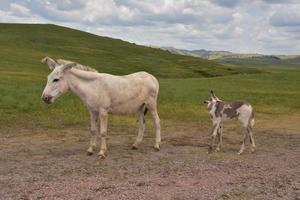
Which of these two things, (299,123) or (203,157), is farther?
(299,123)

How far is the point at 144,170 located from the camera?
13109 millimetres

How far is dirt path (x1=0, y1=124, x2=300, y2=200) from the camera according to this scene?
35.6 feet

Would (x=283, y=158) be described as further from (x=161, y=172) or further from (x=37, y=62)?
(x=37, y=62)

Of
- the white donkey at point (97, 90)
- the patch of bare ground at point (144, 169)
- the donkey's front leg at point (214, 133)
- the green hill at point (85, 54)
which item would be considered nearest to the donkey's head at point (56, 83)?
the white donkey at point (97, 90)

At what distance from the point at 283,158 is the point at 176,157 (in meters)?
3.77

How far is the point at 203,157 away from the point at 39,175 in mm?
5796

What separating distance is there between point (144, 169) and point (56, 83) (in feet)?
14.6

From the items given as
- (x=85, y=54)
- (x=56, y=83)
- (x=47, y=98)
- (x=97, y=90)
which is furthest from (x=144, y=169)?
(x=85, y=54)

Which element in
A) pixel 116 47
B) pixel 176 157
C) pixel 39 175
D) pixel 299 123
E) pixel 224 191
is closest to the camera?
pixel 224 191

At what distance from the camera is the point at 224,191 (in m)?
11.1

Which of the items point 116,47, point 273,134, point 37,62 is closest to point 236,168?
point 273,134

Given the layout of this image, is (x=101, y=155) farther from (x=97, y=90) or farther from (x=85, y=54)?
(x=85, y=54)

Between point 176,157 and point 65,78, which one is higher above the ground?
point 65,78

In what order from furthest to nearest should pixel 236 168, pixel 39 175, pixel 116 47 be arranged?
1. pixel 116 47
2. pixel 236 168
3. pixel 39 175
